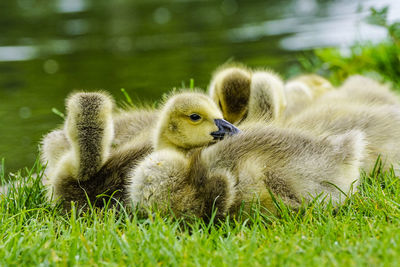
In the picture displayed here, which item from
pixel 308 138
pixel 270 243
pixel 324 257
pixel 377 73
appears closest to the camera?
pixel 324 257

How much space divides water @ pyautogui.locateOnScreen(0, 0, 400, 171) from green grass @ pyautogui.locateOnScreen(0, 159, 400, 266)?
2.27 metres

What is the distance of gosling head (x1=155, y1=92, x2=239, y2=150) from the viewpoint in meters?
3.71

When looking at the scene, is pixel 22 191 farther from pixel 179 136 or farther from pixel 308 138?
pixel 308 138

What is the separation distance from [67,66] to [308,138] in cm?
752

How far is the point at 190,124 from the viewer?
146 inches

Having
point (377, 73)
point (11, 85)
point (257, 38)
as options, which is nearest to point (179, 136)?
point (377, 73)

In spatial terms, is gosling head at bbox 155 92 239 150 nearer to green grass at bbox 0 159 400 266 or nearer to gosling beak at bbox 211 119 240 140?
gosling beak at bbox 211 119 240 140

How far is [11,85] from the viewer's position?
9070mm

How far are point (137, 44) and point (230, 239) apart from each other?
9995mm

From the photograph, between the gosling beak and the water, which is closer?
the gosling beak

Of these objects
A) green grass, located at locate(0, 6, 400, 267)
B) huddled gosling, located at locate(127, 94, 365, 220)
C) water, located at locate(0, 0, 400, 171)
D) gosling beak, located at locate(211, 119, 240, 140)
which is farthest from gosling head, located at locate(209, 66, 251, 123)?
water, located at locate(0, 0, 400, 171)

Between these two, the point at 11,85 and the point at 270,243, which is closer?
the point at 270,243

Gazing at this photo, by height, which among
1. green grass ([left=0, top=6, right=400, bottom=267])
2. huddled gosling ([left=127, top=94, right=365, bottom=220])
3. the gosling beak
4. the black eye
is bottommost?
green grass ([left=0, top=6, right=400, bottom=267])

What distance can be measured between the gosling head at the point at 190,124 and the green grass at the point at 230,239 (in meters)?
0.57
